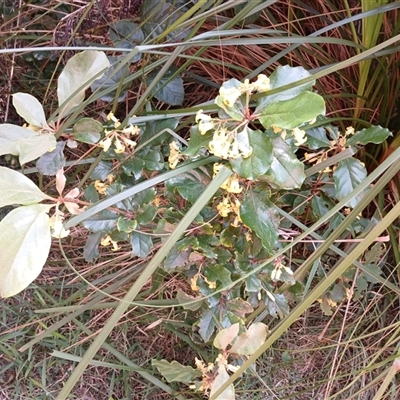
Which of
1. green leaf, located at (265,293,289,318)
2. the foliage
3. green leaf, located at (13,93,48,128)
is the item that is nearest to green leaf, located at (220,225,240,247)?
the foliage

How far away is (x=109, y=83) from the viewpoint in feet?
2.18

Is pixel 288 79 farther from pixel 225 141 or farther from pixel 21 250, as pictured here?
pixel 21 250

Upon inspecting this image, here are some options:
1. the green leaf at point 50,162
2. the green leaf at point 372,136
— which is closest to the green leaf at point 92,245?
the green leaf at point 50,162

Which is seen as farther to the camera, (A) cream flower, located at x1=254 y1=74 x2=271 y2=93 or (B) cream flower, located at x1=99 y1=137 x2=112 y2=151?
(B) cream flower, located at x1=99 y1=137 x2=112 y2=151

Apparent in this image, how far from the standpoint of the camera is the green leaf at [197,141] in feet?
1.27

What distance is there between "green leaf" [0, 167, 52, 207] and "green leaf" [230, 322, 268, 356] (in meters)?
0.26

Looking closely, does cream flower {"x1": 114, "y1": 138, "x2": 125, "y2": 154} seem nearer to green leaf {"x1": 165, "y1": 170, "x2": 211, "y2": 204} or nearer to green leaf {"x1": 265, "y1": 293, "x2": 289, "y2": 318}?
green leaf {"x1": 165, "y1": 170, "x2": 211, "y2": 204}

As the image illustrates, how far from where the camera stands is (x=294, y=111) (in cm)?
35

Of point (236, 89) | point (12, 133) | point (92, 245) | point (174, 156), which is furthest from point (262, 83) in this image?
point (92, 245)

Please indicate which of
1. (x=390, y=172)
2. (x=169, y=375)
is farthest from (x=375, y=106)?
(x=169, y=375)

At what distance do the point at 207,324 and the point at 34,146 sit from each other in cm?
32

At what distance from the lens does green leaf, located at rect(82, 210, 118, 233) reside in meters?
0.51

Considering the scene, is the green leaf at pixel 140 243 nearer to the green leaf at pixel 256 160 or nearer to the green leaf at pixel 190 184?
the green leaf at pixel 190 184

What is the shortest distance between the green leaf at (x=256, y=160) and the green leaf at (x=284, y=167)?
0.03 meters
